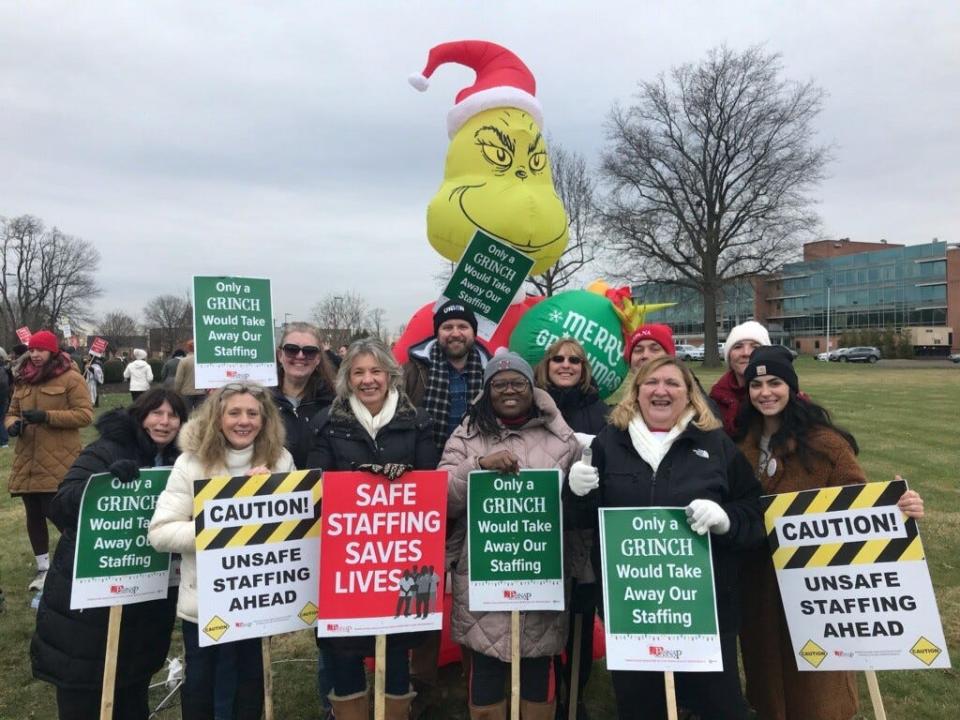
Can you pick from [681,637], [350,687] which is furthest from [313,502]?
[681,637]

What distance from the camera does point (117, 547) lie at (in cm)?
301

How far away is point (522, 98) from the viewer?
196 inches

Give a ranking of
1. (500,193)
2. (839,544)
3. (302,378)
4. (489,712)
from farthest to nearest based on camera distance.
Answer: (500,193) → (302,378) → (489,712) → (839,544)

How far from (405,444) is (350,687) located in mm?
1265

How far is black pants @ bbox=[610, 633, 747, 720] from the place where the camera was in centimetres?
277

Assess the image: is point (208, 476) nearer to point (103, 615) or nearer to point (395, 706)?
point (103, 615)

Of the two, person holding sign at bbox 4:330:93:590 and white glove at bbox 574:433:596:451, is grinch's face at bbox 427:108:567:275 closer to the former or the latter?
white glove at bbox 574:433:596:451

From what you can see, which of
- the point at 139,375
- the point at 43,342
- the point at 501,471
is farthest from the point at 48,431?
the point at 139,375

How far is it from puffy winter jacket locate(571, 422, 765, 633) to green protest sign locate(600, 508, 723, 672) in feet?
0.34

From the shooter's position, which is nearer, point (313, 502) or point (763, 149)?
point (313, 502)

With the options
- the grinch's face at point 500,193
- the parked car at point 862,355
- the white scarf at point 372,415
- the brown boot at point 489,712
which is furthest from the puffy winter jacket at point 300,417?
the parked car at point 862,355

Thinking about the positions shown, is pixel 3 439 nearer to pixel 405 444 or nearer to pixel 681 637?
pixel 405 444

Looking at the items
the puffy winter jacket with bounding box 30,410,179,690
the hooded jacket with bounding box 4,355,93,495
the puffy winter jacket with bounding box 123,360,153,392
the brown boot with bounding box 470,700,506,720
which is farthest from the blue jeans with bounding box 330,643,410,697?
the puffy winter jacket with bounding box 123,360,153,392

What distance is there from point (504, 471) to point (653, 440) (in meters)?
0.71
